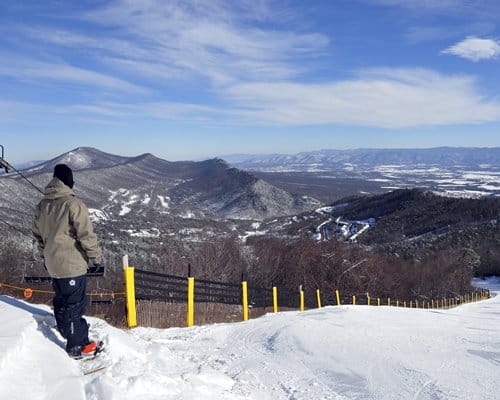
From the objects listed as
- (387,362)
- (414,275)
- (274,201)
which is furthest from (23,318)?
(274,201)

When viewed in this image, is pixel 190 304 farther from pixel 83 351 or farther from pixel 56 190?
pixel 56 190

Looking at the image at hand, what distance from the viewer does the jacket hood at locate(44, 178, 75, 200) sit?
543 centimetres

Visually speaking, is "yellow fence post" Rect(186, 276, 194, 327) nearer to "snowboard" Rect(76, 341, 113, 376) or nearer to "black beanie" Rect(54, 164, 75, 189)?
"snowboard" Rect(76, 341, 113, 376)

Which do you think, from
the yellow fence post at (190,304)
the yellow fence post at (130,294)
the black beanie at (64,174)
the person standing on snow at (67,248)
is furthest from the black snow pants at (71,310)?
the yellow fence post at (190,304)

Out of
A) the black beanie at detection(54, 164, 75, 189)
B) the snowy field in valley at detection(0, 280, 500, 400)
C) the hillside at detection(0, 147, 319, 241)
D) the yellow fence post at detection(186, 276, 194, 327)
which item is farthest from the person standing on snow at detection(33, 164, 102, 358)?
the hillside at detection(0, 147, 319, 241)

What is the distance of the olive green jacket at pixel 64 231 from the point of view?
5.39 meters

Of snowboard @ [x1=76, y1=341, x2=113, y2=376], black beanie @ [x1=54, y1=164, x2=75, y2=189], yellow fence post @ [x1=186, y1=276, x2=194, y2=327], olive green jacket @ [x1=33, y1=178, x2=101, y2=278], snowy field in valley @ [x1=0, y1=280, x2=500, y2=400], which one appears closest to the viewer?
snowy field in valley @ [x1=0, y1=280, x2=500, y2=400]

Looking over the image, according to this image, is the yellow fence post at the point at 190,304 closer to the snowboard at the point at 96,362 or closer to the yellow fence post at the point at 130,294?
the yellow fence post at the point at 130,294

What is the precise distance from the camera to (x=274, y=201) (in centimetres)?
17838

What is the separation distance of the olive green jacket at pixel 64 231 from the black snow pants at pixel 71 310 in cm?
14

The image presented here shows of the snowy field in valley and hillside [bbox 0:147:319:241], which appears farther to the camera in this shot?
hillside [bbox 0:147:319:241]

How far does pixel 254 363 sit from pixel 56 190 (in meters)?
3.74

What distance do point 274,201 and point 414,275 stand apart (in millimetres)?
106893

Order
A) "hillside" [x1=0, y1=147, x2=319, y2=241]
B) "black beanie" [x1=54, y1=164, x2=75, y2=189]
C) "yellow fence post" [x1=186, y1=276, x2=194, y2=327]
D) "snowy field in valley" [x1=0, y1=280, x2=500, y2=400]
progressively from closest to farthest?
"snowy field in valley" [x1=0, y1=280, x2=500, y2=400] → "black beanie" [x1=54, y1=164, x2=75, y2=189] → "yellow fence post" [x1=186, y1=276, x2=194, y2=327] → "hillside" [x1=0, y1=147, x2=319, y2=241]
